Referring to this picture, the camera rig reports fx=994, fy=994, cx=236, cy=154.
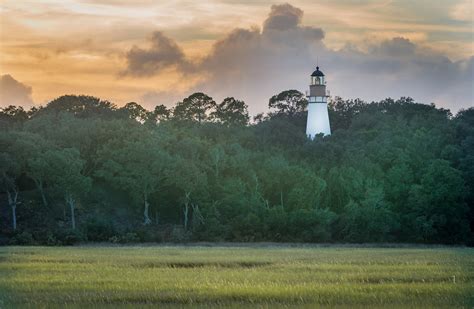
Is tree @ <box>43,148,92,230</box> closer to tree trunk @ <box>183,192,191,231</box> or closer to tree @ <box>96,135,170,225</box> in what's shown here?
tree @ <box>96,135,170,225</box>

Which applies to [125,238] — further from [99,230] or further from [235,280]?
[235,280]

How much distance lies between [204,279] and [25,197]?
157 ft

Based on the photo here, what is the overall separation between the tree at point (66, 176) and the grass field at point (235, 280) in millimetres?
22610

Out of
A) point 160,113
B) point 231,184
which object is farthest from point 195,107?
point 231,184

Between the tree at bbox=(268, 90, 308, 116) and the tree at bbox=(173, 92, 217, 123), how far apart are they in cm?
795

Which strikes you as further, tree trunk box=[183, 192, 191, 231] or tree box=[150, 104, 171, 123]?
tree box=[150, 104, 171, 123]

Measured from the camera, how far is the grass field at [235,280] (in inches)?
1219

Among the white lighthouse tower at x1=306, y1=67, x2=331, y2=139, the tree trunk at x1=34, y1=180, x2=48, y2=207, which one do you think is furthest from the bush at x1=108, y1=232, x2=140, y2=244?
the white lighthouse tower at x1=306, y1=67, x2=331, y2=139

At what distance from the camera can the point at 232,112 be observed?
124750mm

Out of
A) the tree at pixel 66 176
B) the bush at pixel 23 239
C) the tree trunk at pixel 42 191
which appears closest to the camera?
the bush at pixel 23 239

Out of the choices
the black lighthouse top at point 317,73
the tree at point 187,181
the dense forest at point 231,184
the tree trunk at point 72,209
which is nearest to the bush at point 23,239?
the dense forest at point 231,184

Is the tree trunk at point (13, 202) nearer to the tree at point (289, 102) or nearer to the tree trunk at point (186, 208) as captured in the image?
the tree trunk at point (186, 208)

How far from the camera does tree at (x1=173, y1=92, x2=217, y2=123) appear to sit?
405 feet

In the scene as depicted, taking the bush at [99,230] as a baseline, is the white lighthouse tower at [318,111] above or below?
above
